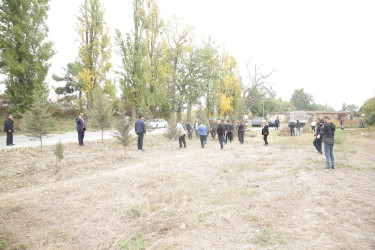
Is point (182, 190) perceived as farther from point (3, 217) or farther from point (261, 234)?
point (3, 217)

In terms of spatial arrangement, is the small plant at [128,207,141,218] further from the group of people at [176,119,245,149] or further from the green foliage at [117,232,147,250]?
the group of people at [176,119,245,149]

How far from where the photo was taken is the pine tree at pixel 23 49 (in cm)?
1828

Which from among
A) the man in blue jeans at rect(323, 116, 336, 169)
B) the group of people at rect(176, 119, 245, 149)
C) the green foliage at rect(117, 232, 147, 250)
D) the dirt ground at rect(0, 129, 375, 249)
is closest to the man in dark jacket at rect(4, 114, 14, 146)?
the dirt ground at rect(0, 129, 375, 249)

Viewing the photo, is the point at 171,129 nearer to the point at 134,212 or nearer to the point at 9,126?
the point at 9,126

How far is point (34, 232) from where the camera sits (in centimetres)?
410

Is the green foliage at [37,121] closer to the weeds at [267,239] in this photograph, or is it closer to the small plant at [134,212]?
the small plant at [134,212]

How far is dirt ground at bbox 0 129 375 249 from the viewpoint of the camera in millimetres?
3727

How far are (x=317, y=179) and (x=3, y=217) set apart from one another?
8.49 m

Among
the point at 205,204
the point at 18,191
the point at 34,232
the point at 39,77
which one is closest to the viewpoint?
the point at 34,232

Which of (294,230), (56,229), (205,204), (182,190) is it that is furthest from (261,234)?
(56,229)

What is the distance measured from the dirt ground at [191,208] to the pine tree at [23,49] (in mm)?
13578

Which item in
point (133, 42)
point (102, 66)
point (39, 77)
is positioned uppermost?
point (133, 42)

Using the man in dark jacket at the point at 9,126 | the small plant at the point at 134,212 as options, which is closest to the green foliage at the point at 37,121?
the man in dark jacket at the point at 9,126

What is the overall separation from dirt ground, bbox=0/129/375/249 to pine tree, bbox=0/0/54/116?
13.6m
